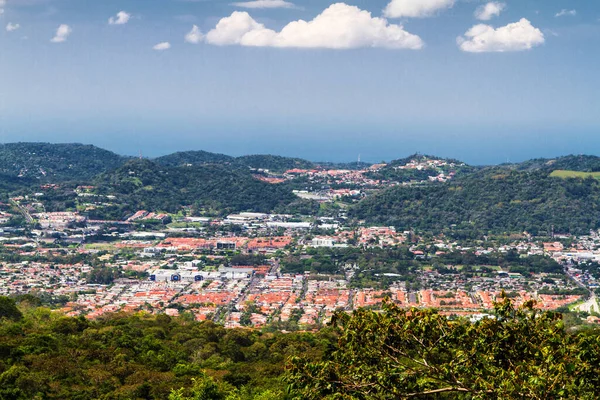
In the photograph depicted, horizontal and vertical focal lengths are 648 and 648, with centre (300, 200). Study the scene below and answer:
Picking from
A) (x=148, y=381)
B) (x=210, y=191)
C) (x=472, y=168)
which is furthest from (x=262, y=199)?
(x=148, y=381)

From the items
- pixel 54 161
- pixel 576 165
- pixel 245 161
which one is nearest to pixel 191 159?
pixel 245 161

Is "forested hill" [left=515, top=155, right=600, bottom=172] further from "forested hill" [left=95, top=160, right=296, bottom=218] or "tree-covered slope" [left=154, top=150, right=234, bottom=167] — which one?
"tree-covered slope" [left=154, top=150, right=234, bottom=167]

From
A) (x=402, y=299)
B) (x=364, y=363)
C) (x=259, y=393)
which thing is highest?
(x=364, y=363)

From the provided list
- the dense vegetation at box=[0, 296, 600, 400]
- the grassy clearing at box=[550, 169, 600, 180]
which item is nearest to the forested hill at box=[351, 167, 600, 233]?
the grassy clearing at box=[550, 169, 600, 180]

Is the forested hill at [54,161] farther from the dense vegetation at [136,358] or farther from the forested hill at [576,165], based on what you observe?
the dense vegetation at [136,358]

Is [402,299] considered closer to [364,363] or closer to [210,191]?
[364,363]

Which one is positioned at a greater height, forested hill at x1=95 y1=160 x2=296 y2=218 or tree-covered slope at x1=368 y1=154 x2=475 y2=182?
tree-covered slope at x1=368 y1=154 x2=475 y2=182

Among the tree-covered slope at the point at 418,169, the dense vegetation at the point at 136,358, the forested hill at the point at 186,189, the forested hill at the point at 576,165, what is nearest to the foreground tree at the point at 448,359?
the dense vegetation at the point at 136,358
